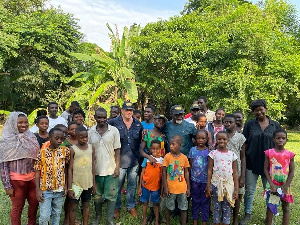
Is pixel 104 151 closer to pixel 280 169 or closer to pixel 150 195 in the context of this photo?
pixel 150 195

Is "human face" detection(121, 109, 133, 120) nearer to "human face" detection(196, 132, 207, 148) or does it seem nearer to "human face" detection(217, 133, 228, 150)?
"human face" detection(196, 132, 207, 148)

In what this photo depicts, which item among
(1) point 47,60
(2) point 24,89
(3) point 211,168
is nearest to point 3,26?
(1) point 47,60

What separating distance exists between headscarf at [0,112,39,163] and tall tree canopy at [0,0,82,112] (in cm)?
1244

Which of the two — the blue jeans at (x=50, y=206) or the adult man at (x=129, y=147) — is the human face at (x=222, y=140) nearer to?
the adult man at (x=129, y=147)

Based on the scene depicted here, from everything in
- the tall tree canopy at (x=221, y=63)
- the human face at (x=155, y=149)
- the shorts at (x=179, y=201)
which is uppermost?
the tall tree canopy at (x=221, y=63)

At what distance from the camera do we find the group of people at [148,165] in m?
3.37

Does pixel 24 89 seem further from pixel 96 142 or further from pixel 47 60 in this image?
pixel 96 142

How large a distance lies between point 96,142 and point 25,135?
92 cm

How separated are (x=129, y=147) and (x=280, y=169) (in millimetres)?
2204

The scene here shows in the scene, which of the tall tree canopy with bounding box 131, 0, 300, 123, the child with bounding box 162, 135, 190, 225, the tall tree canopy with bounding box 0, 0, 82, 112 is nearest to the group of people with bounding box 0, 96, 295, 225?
the child with bounding box 162, 135, 190, 225

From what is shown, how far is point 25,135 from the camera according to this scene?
3455 millimetres

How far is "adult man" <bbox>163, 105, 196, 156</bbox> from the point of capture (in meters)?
4.04

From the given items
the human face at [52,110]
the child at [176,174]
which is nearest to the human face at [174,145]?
the child at [176,174]

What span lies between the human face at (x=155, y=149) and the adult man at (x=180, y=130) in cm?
20
